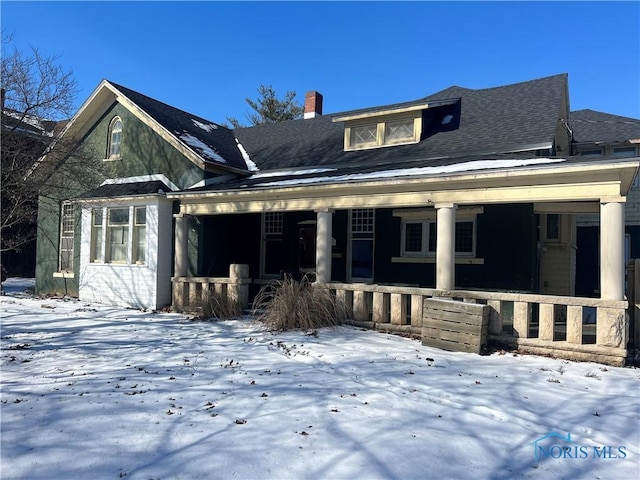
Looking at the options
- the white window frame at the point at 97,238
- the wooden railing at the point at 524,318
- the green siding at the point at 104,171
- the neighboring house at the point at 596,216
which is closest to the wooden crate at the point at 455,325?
the wooden railing at the point at 524,318

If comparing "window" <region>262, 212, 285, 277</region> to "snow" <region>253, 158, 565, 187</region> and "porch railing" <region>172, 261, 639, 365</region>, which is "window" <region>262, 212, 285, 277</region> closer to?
"porch railing" <region>172, 261, 639, 365</region>

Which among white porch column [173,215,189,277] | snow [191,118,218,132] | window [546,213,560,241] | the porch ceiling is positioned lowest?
white porch column [173,215,189,277]

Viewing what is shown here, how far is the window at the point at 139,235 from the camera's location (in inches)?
500

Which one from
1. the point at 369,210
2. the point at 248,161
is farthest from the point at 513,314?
the point at 248,161

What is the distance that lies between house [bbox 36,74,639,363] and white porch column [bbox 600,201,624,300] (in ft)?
0.07

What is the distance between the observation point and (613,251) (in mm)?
6977

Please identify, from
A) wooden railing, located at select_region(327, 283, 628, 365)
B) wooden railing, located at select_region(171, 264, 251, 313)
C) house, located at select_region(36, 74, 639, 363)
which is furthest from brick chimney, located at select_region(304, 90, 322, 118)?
wooden railing, located at select_region(327, 283, 628, 365)

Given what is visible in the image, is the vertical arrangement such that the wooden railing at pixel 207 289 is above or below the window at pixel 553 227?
below

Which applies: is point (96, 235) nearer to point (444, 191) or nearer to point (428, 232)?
point (428, 232)

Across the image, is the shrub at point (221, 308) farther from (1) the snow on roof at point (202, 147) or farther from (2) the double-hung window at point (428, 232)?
(2) the double-hung window at point (428, 232)

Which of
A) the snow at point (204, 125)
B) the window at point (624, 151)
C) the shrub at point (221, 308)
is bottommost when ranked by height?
the shrub at point (221, 308)

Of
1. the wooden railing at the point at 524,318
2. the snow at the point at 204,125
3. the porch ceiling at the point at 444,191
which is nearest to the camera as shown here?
the wooden railing at the point at 524,318

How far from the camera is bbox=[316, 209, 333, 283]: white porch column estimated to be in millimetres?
9797

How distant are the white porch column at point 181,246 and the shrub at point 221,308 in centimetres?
165
